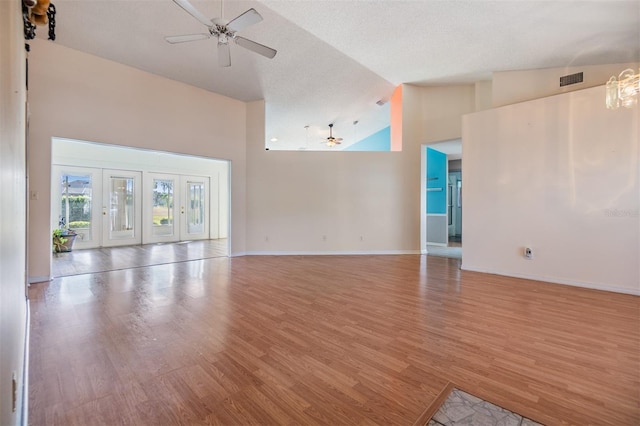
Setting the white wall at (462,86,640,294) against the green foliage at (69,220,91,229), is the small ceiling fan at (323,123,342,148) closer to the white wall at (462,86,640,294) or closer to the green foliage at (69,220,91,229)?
the white wall at (462,86,640,294)

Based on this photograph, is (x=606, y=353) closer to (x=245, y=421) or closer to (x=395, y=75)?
(x=245, y=421)

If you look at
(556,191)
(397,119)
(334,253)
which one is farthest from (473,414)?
(397,119)

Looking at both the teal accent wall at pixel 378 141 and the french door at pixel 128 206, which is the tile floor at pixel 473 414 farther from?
the french door at pixel 128 206

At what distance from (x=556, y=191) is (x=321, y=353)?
4.64 metres

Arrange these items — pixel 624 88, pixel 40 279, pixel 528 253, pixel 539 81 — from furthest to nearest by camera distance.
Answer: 1. pixel 539 81
2. pixel 528 253
3. pixel 40 279
4. pixel 624 88

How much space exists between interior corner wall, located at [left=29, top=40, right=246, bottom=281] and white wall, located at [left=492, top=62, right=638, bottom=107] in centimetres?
573

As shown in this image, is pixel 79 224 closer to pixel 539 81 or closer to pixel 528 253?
pixel 528 253

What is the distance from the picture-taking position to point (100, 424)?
1474mm

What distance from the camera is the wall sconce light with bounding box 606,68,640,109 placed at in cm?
315

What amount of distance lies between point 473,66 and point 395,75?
5.04 feet

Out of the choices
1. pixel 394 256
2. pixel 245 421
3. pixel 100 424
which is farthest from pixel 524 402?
pixel 394 256

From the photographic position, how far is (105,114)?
4.70m

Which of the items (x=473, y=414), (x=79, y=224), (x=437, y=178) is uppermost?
(x=437, y=178)

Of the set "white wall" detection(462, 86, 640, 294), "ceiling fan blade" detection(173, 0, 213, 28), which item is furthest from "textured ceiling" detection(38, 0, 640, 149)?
"ceiling fan blade" detection(173, 0, 213, 28)
